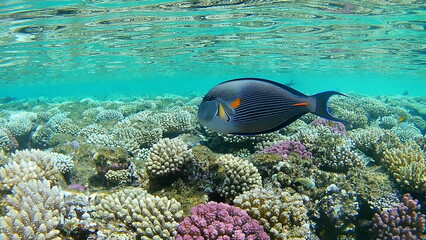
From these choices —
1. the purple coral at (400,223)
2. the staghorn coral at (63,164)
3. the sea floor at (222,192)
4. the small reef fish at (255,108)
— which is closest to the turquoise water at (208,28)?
the sea floor at (222,192)

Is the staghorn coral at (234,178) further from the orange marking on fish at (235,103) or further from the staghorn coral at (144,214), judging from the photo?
the orange marking on fish at (235,103)

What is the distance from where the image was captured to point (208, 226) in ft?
10.3

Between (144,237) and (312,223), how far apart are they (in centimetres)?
279

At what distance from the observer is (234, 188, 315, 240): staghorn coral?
3467 millimetres

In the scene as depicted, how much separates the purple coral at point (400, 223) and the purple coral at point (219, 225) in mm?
2654

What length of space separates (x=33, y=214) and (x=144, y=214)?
134cm

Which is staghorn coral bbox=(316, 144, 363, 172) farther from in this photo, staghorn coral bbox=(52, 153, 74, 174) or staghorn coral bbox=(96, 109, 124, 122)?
staghorn coral bbox=(96, 109, 124, 122)

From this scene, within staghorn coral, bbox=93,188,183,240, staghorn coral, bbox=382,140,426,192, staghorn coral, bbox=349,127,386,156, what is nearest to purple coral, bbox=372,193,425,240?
staghorn coral, bbox=382,140,426,192

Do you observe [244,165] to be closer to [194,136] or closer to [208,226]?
[208,226]

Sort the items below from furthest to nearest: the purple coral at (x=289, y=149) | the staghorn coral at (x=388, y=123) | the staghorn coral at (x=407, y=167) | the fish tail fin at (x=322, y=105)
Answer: the staghorn coral at (x=388, y=123) < the purple coral at (x=289, y=149) < the staghorn coral at (x=407, y=167) < the fish tail fin at (x=322, y=105)

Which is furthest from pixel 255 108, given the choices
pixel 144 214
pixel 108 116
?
pixel 108 116

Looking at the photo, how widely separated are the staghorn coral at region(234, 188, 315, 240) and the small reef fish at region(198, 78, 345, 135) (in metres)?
2.10

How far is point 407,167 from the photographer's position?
518cm

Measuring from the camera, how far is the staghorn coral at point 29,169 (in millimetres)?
4340
